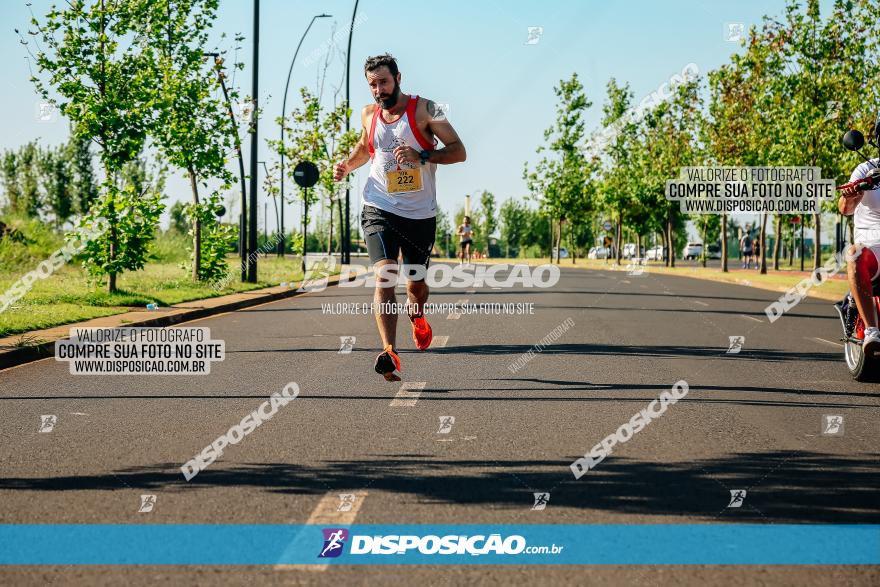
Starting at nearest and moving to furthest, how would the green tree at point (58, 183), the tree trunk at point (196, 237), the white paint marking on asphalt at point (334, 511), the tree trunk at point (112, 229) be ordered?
the white paint marking on asphalt at point (334, 511)
the tree trunk at point (112, 229)
the tree trunk at point (196, 237)
the green tree at point (58, 183)

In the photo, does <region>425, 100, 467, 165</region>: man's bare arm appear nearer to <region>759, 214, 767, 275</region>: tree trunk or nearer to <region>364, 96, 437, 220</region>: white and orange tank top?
<region>364, 96, 437, 220</region>: white and orange tank top

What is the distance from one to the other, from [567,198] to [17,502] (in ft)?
188

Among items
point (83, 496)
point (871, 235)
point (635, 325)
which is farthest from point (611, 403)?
point (635, 325)

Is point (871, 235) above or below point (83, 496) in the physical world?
→ above

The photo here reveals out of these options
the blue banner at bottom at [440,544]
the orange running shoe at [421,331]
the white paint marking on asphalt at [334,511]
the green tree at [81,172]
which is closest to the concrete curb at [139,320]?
the orange running shoe at [421,331]

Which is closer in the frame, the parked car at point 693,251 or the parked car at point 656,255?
the parked car at point 656,255

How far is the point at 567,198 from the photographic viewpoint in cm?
6059

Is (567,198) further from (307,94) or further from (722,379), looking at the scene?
(722,379)

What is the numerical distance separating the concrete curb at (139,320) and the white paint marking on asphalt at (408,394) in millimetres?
4103

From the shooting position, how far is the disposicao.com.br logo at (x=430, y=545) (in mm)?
3885

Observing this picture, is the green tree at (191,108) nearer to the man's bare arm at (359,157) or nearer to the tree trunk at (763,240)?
the man's bare arm at (359,157)

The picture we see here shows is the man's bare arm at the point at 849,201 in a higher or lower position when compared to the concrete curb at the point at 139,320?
higher

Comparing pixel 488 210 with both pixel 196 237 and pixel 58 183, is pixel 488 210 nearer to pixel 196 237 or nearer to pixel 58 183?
pixel 58 183

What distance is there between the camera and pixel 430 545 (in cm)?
395
